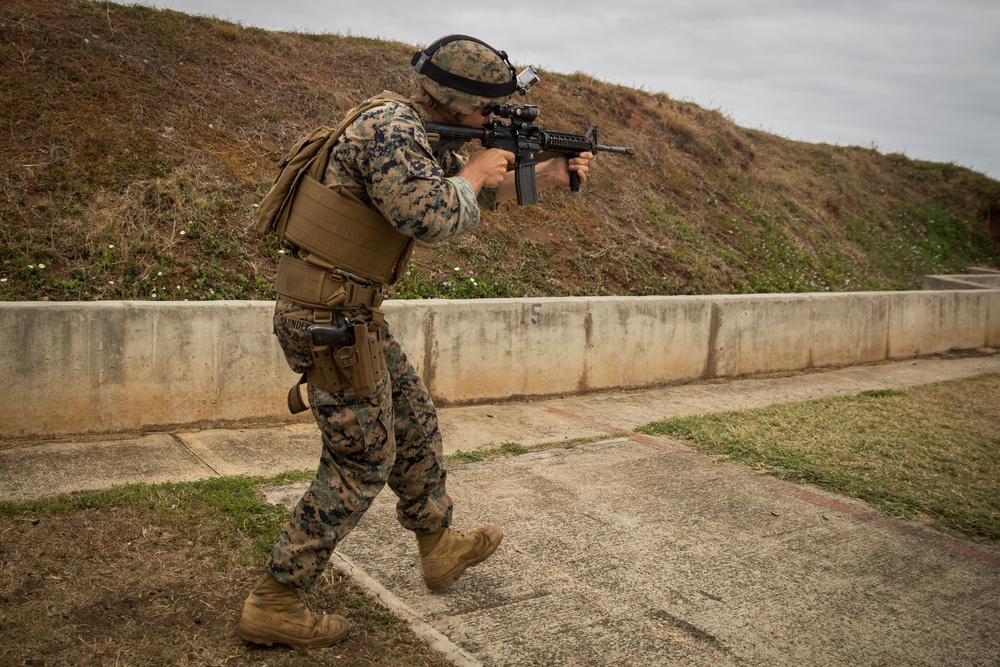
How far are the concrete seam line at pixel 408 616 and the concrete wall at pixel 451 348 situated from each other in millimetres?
2134

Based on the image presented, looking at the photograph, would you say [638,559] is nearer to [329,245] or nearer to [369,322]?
[369,322]

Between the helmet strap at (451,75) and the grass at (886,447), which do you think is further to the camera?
the grass at (886,447)

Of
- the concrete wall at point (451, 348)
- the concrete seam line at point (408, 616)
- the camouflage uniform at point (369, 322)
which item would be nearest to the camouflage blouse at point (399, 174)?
the camouflage uniform at point (369, 322)

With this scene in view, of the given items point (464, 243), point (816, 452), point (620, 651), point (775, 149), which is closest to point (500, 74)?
point (620, 651)

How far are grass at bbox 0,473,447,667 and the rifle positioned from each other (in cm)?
183

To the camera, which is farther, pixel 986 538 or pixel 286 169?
pixel 986 538

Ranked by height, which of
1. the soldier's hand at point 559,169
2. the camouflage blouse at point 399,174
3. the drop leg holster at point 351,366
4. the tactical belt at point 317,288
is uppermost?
the soldier's hand at point 559,169

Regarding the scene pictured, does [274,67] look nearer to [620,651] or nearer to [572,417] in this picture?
[572,417]

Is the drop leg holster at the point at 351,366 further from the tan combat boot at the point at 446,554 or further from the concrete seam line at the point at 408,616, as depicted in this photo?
the concrete seam line at the point at 408,616

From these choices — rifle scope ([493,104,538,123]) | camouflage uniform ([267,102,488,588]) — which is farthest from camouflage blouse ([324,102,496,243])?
rifle scope ([493,104,538,123])

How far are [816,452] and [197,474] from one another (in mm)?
3927

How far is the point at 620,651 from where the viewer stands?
307 cm

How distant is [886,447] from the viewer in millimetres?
5910

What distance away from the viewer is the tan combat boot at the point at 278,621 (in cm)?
290
